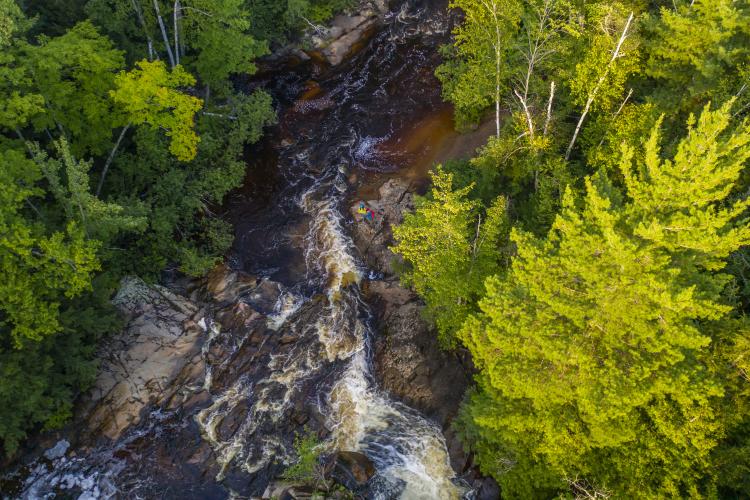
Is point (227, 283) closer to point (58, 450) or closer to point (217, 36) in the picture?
point (58, 450)

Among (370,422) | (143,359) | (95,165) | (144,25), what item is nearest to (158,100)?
(95,165)

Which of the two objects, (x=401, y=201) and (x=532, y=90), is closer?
(x=532, y=90)

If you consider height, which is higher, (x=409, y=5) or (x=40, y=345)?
(x=409, y=5)

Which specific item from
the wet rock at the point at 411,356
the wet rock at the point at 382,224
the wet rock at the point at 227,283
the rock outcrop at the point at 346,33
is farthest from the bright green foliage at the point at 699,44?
the rock outcrop at the point at 346,33

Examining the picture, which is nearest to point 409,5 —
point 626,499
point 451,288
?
point 451,288

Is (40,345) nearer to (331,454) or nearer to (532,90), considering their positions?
(331,454)

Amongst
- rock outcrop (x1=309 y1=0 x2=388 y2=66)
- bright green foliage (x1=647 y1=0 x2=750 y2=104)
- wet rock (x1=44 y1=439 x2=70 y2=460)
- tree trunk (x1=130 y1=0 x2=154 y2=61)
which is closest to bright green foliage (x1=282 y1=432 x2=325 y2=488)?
wet rock (x1=44 y1=439 x2=70 y2=460)
